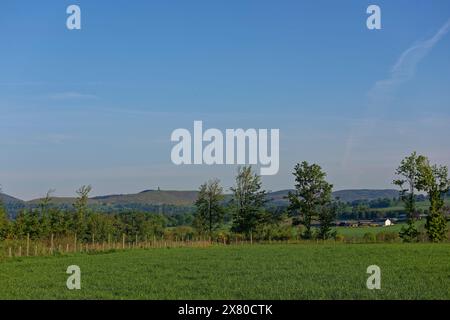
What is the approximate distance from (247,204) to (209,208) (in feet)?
16.4

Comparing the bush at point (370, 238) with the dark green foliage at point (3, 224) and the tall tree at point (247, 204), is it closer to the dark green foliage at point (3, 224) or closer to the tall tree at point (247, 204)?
the tall tree at point (247, 204)

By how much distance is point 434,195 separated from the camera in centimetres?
6944

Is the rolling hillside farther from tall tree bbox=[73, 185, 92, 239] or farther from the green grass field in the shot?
the green grass field

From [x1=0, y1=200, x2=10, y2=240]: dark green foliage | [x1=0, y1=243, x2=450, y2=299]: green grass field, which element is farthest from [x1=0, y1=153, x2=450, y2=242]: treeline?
[x1=0, y1=243, x2=450, y2=299]: green grass field

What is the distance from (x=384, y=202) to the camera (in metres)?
123

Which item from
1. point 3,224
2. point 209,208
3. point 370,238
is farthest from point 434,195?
point 3,224

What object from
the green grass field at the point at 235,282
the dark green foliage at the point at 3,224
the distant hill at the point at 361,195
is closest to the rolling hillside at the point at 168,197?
the distant hill at the point at 361,195

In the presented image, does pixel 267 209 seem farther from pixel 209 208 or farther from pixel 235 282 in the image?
pixel 235 282

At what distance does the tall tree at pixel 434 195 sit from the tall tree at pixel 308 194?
12586 millimetres

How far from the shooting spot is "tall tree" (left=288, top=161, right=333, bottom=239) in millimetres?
77750

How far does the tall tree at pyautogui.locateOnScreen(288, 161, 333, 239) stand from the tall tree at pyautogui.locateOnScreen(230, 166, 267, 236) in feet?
13.1
